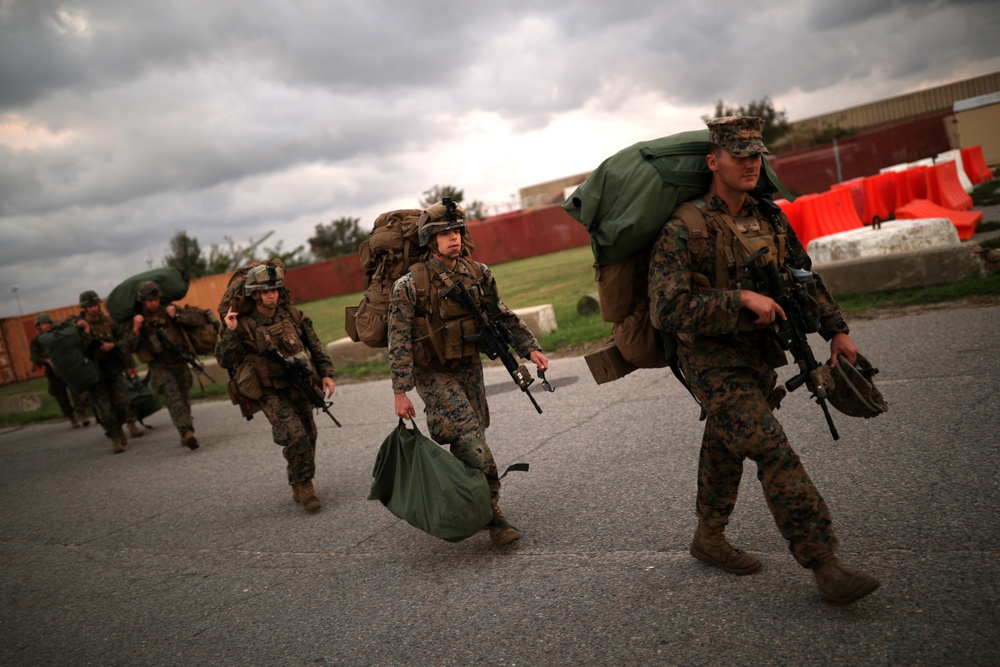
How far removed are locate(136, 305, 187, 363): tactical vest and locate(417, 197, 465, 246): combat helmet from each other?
6194 millimetres

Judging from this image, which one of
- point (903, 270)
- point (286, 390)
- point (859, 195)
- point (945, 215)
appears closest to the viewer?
point (286, 390)

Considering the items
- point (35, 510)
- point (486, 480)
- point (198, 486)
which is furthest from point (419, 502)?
point (35, 510)

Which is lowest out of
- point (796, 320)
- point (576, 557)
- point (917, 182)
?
point (576, 557)

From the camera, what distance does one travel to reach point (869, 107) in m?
59.8

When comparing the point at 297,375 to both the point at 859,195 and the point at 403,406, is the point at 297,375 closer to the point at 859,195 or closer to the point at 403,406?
the point at 403,406

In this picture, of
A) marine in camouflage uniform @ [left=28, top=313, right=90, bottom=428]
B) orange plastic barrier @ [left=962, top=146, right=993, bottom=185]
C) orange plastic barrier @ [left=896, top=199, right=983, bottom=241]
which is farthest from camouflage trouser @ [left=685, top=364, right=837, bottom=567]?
orange plastic barrier @ [left=962, top=146, right=993, bottom=185]

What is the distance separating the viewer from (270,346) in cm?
646

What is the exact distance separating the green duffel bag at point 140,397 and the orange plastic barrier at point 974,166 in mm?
19134

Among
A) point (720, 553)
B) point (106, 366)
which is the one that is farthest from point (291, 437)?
point (106, 366)

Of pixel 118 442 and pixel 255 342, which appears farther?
pixel 118 442

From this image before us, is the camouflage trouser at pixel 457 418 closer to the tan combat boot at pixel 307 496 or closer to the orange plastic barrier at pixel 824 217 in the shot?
the tan combat boot at pixel 307 496

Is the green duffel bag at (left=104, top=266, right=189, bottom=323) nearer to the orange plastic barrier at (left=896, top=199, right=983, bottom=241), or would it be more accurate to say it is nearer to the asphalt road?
the asphalt road

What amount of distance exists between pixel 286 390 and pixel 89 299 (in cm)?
571

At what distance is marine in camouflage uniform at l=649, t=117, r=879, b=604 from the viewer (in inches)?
126
